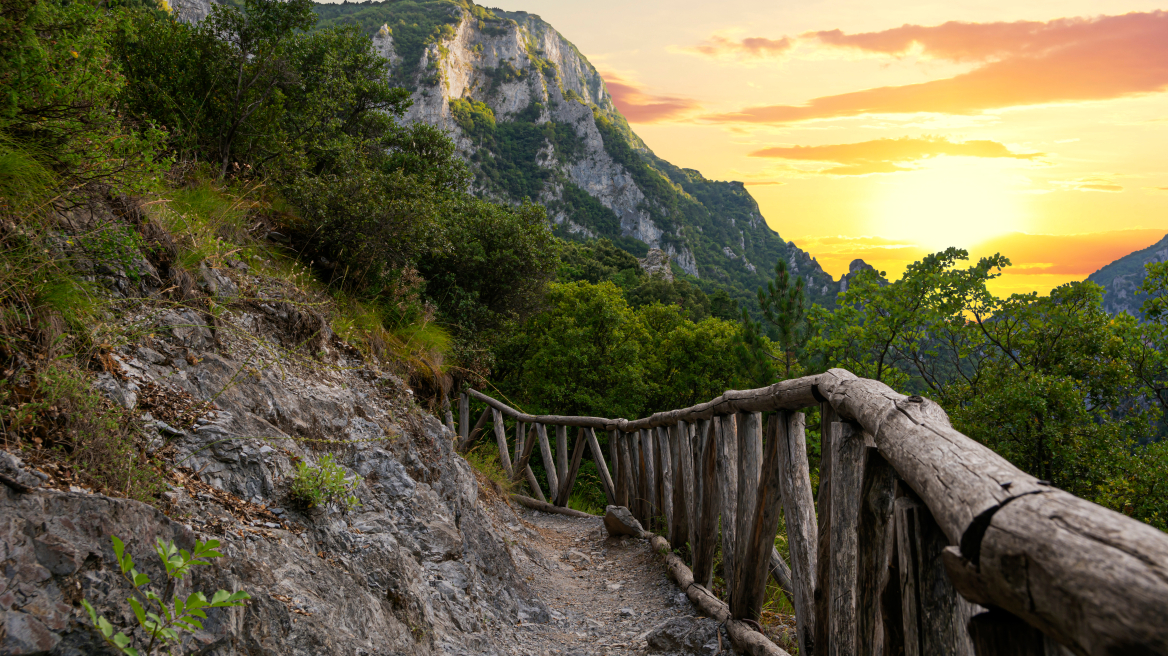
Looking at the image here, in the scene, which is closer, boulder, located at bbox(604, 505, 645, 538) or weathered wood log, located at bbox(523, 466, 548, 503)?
boulder, located at bbox(604, 505, 645, 538)

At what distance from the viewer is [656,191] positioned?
131 metres

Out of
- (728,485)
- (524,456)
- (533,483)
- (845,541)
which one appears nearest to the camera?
(845,541)

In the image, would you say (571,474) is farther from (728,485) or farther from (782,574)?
(782,574)

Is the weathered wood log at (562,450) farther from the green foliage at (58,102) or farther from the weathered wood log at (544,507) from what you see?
the green foliage at (58,102)

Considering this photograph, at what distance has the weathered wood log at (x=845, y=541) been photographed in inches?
92.0

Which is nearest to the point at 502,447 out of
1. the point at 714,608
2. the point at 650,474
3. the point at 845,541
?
the point at 650,474

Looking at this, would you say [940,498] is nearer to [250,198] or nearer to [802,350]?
[250,198]

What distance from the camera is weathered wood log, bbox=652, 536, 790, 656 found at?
11.4 feet

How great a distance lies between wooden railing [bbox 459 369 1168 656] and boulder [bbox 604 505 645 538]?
2.20m

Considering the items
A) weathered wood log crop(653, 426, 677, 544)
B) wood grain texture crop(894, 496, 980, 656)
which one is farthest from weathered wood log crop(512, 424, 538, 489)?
wood grain texture crop(894, 496, 980, 656)

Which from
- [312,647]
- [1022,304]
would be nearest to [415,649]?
[312,647]

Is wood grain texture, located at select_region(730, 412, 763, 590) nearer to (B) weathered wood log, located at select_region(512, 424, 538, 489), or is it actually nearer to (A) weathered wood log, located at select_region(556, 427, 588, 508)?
(A) weathered wood log, located at select_region(556, 427, 588, 508)

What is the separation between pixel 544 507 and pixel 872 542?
8.58 metres

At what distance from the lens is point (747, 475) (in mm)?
3865
